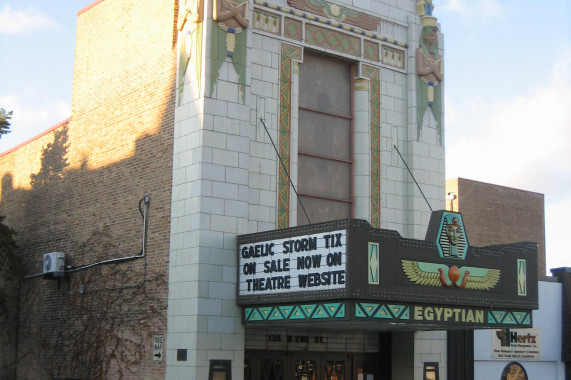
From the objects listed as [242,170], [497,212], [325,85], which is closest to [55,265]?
[242,170]

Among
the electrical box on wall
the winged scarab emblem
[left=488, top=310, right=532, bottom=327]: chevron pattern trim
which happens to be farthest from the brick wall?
[left=488, top=310, right=532, bottom=327]: chevron pattern trim

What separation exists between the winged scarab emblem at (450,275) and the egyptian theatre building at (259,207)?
0.13 ft

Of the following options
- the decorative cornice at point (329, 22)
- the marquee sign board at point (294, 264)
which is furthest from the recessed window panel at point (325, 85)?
the marquee sign board at point (294, 264)

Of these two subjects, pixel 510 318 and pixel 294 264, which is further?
pixel 510 318

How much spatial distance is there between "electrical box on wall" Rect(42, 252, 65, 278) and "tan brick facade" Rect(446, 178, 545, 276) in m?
21.7

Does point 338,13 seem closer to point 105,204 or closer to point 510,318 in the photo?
point 105,204

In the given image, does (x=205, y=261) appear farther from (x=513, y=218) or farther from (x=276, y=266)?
(x=513, y=218)

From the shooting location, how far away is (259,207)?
63.7 ft

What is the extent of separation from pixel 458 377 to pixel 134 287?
9.08 meters

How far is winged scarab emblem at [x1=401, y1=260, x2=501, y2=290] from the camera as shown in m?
17.0

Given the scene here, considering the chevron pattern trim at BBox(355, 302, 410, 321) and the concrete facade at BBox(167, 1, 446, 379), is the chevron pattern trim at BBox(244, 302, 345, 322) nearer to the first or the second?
the chevron pattern trim at BBox(355, 302, 410, 321)

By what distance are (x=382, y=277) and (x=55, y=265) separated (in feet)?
32.4

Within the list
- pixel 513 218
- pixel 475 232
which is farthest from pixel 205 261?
pixel 513 218

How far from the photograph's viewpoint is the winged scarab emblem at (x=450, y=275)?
17.0 meters
